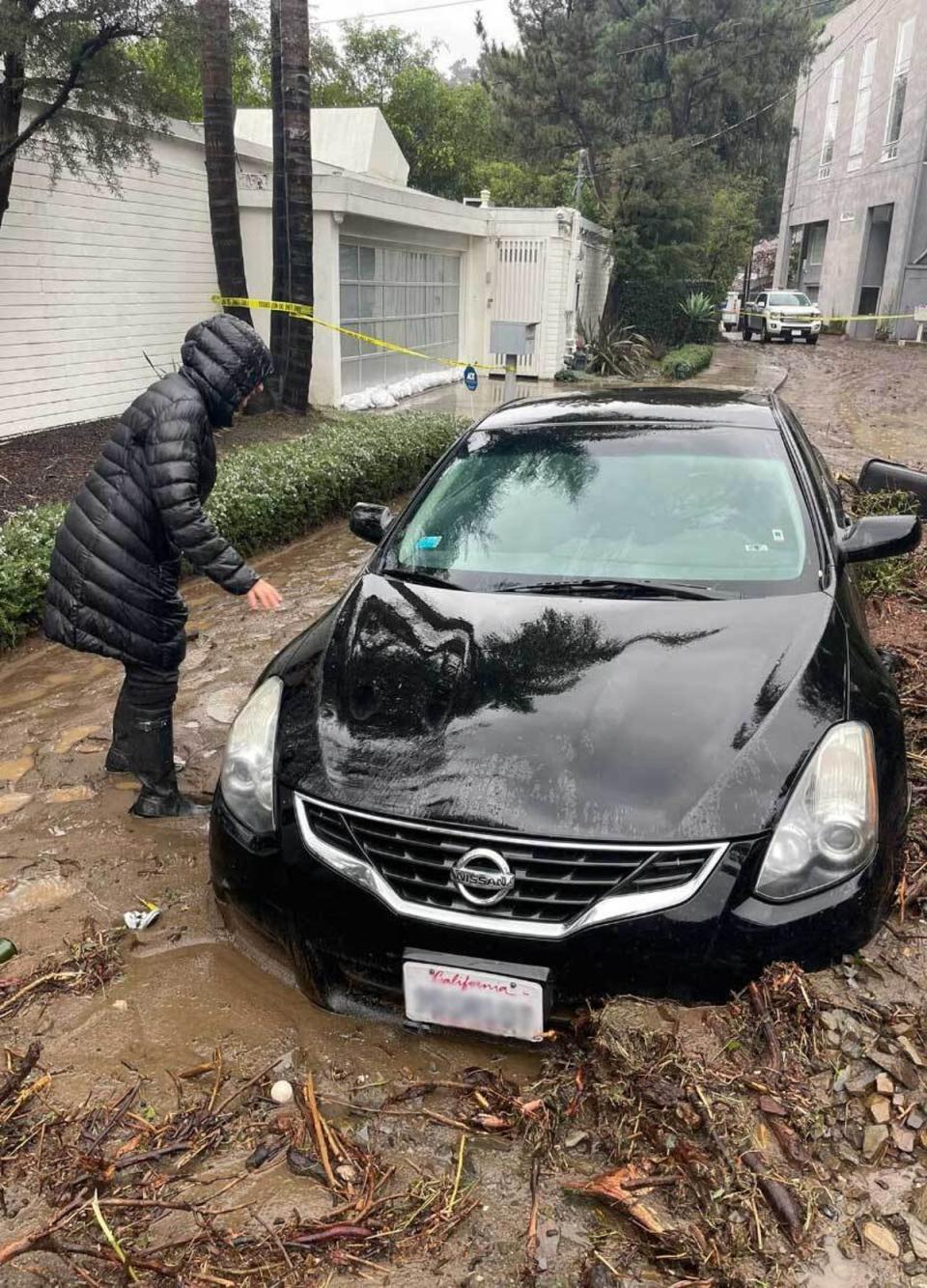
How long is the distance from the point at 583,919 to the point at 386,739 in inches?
26.1

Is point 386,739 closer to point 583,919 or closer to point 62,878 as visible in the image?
point 583,919

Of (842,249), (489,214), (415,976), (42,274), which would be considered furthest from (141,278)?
(842,249)

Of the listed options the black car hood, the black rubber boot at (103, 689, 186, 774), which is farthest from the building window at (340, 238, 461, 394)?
the black car hood

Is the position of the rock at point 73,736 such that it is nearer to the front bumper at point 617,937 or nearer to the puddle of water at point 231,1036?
the puddle of water at point 231,1036

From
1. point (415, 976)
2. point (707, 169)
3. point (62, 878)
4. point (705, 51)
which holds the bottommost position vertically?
point (62, 878)

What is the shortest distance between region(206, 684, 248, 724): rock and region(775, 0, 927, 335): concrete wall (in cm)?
2979

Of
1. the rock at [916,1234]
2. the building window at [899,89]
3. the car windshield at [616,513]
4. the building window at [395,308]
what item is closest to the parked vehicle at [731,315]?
the building window at [899,89]

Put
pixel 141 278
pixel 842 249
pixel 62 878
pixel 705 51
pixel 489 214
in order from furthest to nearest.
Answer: pixel 842 249 → pixel 705 51 → pixel 489 214 → pixel 141 278 → pixel 62 878

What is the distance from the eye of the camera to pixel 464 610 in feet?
10.0

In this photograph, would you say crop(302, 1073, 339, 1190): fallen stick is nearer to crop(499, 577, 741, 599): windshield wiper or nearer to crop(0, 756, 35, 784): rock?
crop(499, 577, 741, 599): windshield wiper

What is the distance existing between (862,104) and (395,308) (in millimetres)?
25612

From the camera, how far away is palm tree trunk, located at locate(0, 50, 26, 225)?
777cm

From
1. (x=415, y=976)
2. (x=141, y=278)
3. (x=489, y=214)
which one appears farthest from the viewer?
(x=489, y=214)

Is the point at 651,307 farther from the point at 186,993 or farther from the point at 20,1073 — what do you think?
the point at 20,1073
